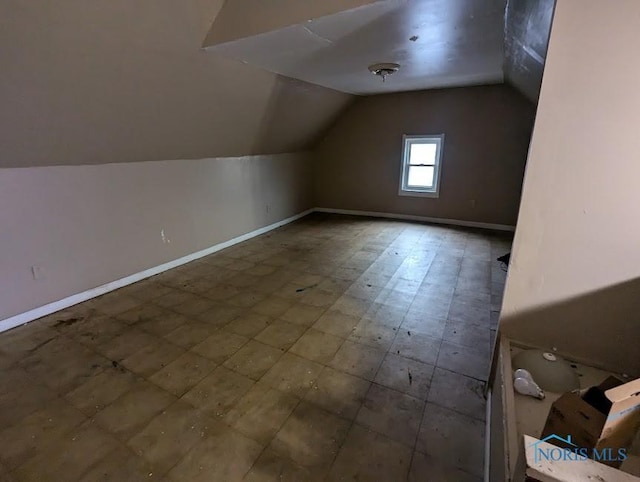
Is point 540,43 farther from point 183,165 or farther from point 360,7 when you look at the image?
point 183,165

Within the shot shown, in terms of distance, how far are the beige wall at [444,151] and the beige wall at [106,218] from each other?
210 centimetres

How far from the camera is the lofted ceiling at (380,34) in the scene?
1.85 m

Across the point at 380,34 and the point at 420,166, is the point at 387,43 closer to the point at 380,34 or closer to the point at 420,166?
the point at 380,34

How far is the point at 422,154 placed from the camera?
5504 mm

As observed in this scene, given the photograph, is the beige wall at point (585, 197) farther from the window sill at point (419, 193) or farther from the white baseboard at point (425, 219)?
the window sill at point (419, 193)

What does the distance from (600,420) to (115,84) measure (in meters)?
3.09

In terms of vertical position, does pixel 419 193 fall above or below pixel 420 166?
below

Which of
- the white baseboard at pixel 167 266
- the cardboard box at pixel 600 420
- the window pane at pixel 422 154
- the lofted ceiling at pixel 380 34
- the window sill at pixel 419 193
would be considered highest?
the lofted ceiling at pixel 380 34

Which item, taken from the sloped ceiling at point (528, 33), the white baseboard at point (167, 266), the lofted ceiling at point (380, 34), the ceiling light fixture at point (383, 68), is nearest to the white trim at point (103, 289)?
the white baseboard at point (167, 266)

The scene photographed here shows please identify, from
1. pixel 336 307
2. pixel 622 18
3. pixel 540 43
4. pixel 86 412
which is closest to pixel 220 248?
pixel 336 307

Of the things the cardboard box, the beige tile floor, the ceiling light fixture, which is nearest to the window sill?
the beige tile floor

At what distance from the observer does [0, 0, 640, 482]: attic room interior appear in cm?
120

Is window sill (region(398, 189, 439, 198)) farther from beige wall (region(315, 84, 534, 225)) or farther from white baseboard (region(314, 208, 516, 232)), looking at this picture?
white baseboard (region(314, 208, 516, 232))

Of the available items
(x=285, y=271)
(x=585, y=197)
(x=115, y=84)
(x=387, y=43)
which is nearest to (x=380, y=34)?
(x=387, y=43)
